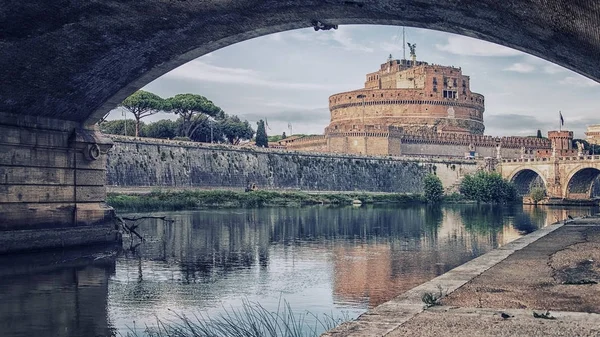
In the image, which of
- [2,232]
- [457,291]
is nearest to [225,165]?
[2,232]

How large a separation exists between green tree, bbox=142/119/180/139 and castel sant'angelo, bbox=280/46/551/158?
60.9 feet

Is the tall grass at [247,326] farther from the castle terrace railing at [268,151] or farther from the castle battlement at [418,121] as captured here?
the castle battlement at [418,121]

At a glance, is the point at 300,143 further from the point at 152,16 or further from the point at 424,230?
the point at 152,16

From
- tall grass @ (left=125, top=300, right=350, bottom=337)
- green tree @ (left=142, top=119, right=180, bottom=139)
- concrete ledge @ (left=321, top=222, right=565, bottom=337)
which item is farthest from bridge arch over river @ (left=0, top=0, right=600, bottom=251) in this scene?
green tree @ (left=142, top=119, right=180, bottom=139)

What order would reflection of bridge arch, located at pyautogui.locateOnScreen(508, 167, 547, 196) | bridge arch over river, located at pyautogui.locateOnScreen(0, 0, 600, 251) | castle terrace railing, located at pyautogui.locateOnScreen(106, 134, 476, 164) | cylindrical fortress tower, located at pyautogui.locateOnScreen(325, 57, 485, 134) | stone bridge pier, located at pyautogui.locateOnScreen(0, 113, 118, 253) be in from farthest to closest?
cylindrical fortress tower, located at pyautogui.locateOnScreen(325, 57, 485, 134), reflection of bridge arch, located at pyautogui.locateOnScreen(508, 167, 547, 196), castle terrace railing, located at pyautogui.locateOnScreen(106, 134, 476, 164), stone bridge pier, located at pyautogui.locateOnScreen(0, 113, 118, 253), bridge arch over river, located at pyautogui.locateOnScreen(0, 0, 600, 251)

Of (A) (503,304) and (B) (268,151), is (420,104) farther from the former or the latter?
(A) (503,304)

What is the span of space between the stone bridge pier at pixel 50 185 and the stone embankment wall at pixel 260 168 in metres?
27.3

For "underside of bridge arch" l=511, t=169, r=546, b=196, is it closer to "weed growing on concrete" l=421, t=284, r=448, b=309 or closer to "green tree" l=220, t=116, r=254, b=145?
"green tree" l=220, t=116, r=254, b=145

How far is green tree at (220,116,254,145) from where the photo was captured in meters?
86.9

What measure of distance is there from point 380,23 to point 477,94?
87.1 m

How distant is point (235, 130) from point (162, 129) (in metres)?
12.0

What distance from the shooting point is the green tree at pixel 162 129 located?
79062mm

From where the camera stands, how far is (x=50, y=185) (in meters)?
19.3

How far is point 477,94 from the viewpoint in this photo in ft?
319
